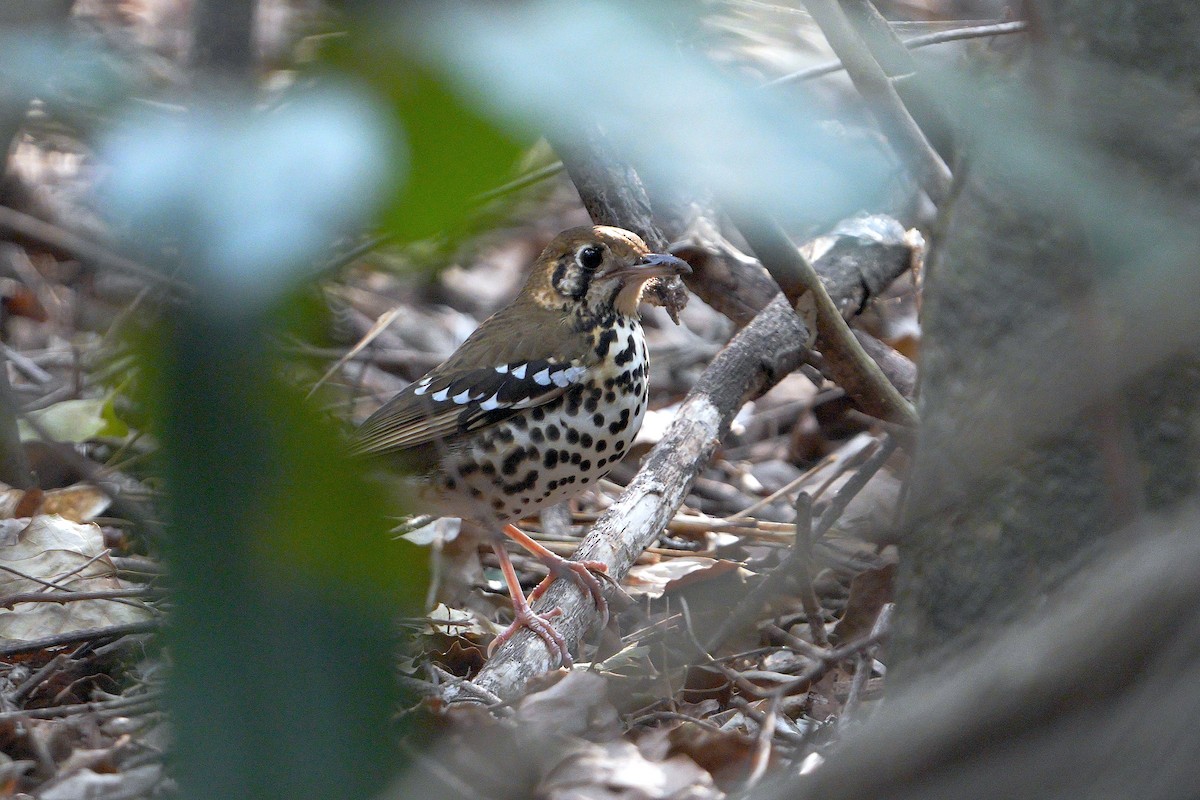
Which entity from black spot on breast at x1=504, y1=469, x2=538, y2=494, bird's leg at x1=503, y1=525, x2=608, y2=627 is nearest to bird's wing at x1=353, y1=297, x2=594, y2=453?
black spot on breast at x1=504, y1=469, x2=538, y2=494

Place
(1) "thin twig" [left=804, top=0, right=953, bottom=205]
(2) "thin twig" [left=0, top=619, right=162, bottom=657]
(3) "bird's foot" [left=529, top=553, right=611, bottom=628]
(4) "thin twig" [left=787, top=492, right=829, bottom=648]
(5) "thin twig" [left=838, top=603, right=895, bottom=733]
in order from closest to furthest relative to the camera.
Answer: (4) "thin twig" [left=787, top=492, right=829, bottom=648] → (5) "thin twig" [left=838, top=603, right=895, bottom=733] → (1) "thin twig" [left=804, top=0, right=953, bottom=205] → (2) "thin twig" [left=0, top=619, right=162, bottom=657] → (3) "bird's foot" [left=529, top=553, right=611, bottom=628]

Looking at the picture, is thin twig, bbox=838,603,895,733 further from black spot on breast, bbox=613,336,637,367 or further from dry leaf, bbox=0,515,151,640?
dry leaf, bbox=0,515,151,640

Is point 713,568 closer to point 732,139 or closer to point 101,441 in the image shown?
point 101,441

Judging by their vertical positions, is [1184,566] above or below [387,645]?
below

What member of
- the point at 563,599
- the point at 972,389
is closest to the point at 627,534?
the point at 563,599

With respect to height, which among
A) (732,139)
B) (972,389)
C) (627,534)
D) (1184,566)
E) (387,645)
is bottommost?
(627,534)

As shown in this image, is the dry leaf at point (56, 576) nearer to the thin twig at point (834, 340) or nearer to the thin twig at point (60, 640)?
the thin twig at point (60, 640)

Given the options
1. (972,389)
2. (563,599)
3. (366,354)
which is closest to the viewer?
(972,389)
